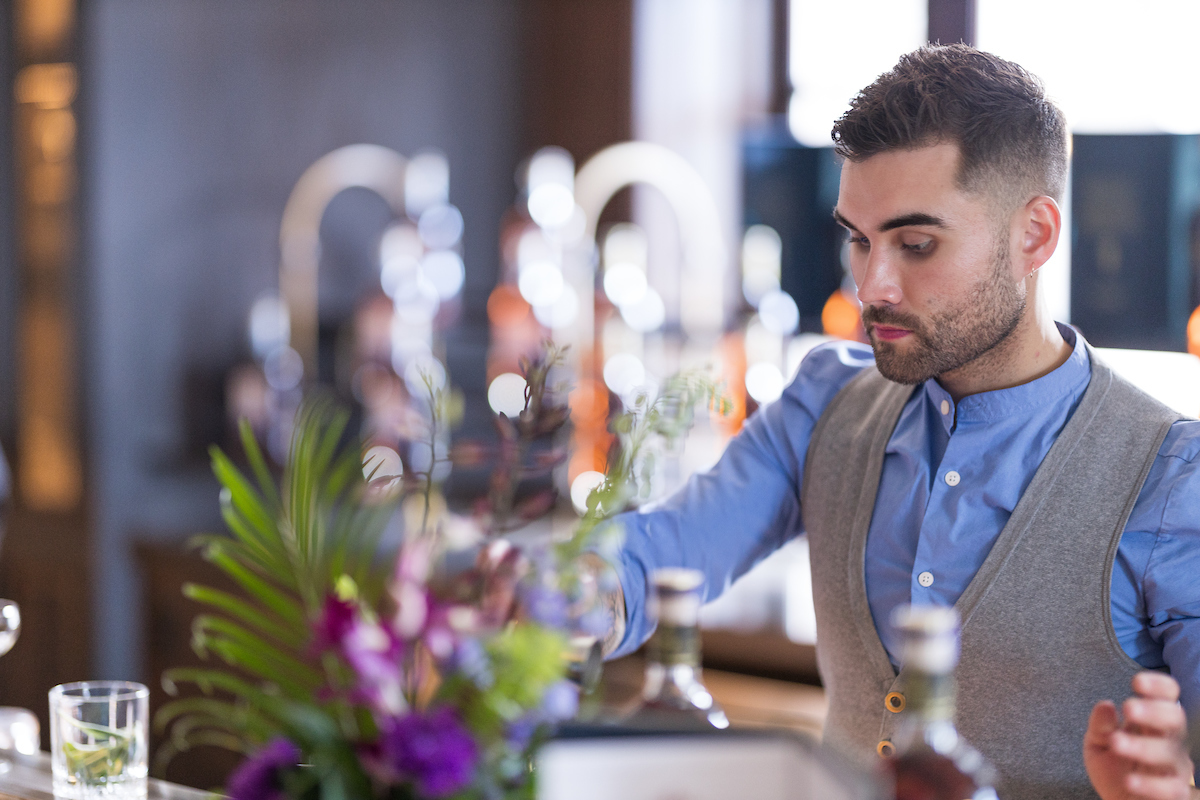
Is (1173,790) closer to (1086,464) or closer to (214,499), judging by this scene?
(1086,464)

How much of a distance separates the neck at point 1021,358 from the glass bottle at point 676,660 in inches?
27.6

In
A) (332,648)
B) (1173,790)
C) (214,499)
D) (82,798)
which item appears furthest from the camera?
(214,499)

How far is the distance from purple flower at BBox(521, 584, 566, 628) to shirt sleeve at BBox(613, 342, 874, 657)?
0.75m

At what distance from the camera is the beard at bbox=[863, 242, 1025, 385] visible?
132cm

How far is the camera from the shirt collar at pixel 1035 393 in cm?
133

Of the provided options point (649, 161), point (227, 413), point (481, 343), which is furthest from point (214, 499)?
point (649, 161)

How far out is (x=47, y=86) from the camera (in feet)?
10.4

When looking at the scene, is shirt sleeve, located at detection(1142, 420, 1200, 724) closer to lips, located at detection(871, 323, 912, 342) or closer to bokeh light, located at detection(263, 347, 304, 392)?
lips, located at detection(871, 323, 912, 342)

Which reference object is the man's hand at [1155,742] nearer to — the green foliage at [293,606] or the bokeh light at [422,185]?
the green foliage at [293,606]

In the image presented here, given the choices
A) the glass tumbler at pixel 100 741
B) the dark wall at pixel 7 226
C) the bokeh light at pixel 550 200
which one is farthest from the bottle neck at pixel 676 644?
the dark wall at pixel 7 226

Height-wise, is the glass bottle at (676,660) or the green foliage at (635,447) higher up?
the green foliage at (635,447)

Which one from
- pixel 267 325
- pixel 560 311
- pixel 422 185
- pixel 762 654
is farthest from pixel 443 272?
pixel 762 654

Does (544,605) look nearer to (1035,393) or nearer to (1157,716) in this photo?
(1157,716)

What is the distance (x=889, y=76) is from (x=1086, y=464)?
47cm
